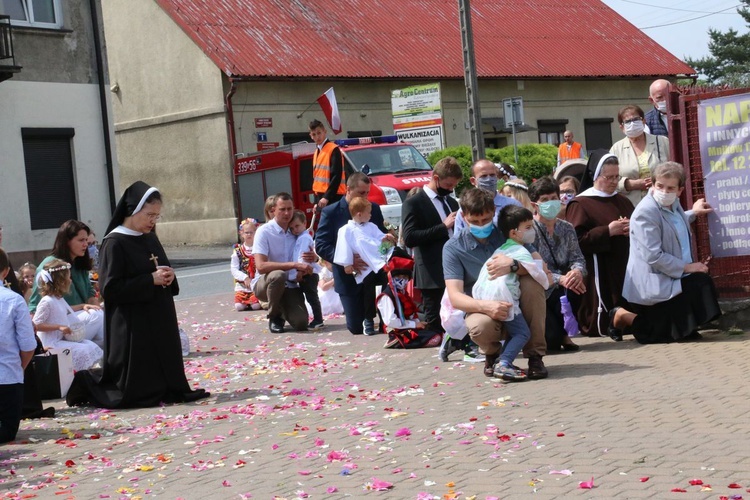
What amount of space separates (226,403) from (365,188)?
4.57 m

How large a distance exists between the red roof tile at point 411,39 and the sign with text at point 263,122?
136 cm

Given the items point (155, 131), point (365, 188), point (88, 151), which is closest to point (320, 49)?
point (155, 131)

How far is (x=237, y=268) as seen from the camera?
1711cm

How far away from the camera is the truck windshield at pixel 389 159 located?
24953 millimetres

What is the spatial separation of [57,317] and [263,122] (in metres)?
24.5

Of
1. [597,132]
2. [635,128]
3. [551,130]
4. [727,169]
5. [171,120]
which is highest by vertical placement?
[171,120]

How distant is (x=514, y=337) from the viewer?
9242 mm

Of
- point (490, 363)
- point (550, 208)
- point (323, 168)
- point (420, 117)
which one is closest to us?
point (490, 363)

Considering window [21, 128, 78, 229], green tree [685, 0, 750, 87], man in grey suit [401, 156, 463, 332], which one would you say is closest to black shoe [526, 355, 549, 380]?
man in grey suit [401, 156, 463, 332]

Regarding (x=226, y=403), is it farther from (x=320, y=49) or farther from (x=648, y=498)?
(x=320, y=49)

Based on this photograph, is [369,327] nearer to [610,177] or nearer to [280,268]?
[280,268]

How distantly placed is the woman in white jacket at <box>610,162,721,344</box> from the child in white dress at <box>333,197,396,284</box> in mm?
3496

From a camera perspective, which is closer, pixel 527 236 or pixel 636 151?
pixel 527 236

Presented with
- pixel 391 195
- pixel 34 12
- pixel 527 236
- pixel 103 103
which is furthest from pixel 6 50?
pixel 527 236
